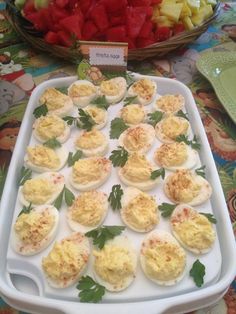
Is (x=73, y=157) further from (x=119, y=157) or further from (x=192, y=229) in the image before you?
(x=192, y=229)

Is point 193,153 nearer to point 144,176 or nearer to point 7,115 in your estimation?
point 144,176

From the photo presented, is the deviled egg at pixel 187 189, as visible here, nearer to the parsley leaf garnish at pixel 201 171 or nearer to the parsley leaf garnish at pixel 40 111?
the parsley leaf garnish at pixel 201 171

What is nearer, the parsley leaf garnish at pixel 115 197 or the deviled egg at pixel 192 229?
the deviled egg at pixel 192 229

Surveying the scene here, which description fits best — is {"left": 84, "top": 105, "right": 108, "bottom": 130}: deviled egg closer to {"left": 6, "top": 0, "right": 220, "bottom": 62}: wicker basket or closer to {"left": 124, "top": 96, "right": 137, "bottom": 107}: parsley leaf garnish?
{"left": 124, "top": 96, "right": 137, "bottom": 107}: parsley leaf garnish

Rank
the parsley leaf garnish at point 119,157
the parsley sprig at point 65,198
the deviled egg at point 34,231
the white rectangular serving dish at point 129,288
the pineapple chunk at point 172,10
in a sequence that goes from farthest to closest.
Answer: the pineapple chunk at point 172,10 < the parsley leaf garnish at point 119,157 < the parsley sprig at point 65,198 < the deviled egg at point 34,231 < the white rectangular serving dish at point 129,288

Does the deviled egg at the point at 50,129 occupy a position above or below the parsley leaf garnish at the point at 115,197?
above

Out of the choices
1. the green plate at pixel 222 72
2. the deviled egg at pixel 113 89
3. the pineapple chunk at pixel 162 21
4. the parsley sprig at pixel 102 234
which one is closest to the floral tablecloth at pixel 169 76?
the green plate at pixel 222 72

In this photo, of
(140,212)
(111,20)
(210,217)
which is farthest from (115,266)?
A: (111,20)
